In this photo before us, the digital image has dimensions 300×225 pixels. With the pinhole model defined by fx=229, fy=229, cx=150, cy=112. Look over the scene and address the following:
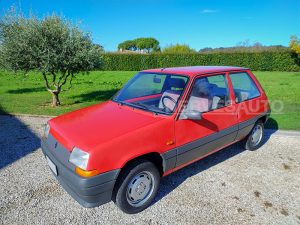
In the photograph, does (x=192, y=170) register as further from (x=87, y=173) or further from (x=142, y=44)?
A: (x=142, y=44)


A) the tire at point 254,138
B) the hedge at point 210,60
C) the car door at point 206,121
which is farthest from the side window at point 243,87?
the hedge at point 210,60

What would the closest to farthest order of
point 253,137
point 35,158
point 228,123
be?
point 228,123 → point 35,158 → point 253,137

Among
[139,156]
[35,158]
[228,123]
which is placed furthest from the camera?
[35,158]

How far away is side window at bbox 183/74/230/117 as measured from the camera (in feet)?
10.9

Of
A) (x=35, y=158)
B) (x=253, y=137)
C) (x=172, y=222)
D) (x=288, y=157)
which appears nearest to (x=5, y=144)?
(x=35, y=158)

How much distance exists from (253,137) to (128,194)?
9.99ft

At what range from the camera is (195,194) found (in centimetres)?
327

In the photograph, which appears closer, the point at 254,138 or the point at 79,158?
the point at 79,158

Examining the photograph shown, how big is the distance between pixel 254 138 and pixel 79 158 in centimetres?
366

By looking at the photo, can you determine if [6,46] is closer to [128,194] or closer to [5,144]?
[5,144]

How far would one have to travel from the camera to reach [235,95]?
13.0 ft

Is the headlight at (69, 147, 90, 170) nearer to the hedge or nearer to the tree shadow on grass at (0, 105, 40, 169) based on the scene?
the tree shadow on grass at (0, 105, 40, 169)

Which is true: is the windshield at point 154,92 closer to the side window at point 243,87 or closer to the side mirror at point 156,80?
the side mirror at point 156,80

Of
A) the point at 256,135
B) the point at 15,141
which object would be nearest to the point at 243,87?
the point at 256,135
